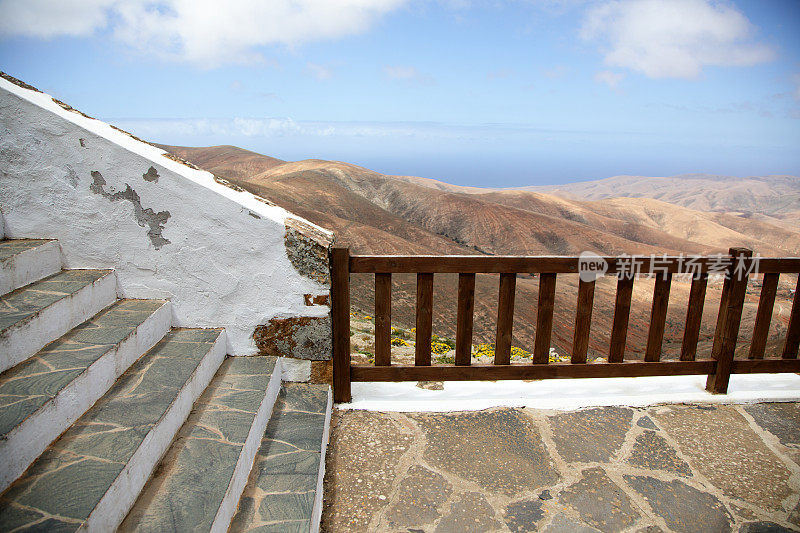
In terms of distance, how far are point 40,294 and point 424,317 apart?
2.20 m

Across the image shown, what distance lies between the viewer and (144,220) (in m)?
2.76

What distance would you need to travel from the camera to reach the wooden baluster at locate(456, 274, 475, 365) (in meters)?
3.07

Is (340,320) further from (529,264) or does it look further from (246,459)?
(529,264)

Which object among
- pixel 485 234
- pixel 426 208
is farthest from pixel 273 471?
pixel 426 208

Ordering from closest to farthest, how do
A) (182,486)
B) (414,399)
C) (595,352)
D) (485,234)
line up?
(182,486) → (414,399) → (595,352) → (485,234)

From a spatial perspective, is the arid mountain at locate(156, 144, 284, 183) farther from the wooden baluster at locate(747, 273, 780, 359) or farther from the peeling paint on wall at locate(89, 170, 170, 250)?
the wooden baluster at locate(747, 273, 780, 359)

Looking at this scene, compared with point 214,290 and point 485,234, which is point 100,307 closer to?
point 214,290

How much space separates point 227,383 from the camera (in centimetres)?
262

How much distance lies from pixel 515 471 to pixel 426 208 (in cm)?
2019

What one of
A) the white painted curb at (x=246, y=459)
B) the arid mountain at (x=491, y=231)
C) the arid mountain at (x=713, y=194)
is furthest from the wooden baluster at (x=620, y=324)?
the arid mountain at (x=713, y=194)

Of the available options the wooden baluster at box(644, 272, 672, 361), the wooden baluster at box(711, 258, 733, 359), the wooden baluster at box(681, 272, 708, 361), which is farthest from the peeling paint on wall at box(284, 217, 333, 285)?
the wooden baluster at box(711, 258, 733, 359)

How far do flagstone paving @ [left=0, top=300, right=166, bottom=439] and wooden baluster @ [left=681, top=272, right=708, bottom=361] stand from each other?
143 inches

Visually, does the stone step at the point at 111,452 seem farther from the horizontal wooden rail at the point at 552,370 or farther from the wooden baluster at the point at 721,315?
the wooden baluster at the point at 721,315

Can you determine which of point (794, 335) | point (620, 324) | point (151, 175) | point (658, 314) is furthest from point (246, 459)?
point (794, 335)
